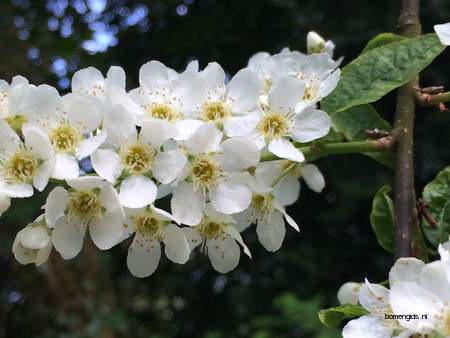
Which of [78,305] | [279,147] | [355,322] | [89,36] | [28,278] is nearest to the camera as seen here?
[355,322]

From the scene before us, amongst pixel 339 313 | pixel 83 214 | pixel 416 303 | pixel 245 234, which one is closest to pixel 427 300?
pixel 416 303

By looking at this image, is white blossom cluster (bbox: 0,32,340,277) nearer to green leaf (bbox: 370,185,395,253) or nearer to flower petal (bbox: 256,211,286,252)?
flower petal (bbox: 256,211,286,252)

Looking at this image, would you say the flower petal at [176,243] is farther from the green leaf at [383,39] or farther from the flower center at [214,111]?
the green leaf at [383,39]

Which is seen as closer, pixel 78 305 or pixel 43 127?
pixel 43 127

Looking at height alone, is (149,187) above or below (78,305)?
above

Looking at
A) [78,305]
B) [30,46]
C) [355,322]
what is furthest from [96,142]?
[30,46]

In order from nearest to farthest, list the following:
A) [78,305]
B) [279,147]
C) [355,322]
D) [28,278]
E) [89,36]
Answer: [355,322], [279,147], [78,305], [28,278], [89,36]

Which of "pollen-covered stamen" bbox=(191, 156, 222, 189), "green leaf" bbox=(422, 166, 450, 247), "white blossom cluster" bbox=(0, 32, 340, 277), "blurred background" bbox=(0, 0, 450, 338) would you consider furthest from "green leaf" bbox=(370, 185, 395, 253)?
"blurred background" bbox=(0, 0, 450, 338)

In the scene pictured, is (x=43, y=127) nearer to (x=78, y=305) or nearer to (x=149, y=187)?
(x=149, y=187)
